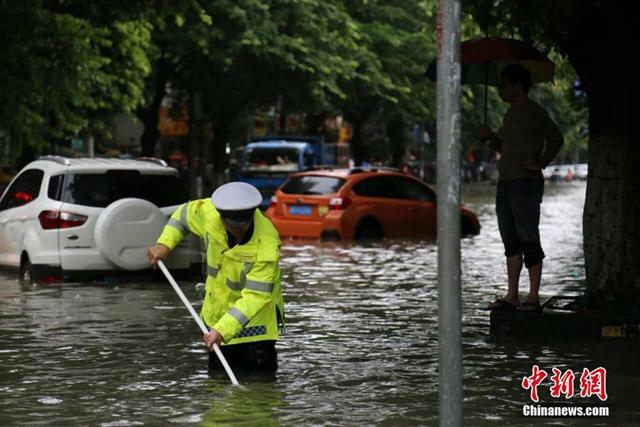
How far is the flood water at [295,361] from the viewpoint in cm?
947

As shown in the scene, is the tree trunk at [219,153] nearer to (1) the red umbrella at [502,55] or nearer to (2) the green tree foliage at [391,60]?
(2) the green tree foliage at [391,60]

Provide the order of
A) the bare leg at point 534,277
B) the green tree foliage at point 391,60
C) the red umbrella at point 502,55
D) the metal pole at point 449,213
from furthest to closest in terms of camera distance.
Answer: the green tree foliage at point 391,60
the red umbrella at point 502,55
the bare leg at point 534,277
the metal pole at point 449,213

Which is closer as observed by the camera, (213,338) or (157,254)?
(213,338)

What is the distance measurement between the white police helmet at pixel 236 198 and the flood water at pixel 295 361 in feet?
4.05

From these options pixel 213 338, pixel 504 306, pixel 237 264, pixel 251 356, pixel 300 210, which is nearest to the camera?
pixel 213 338

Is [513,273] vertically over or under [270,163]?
under

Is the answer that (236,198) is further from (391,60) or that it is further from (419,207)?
(391,60)

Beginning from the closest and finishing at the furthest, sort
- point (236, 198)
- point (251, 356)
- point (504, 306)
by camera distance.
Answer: point (236, 198) → point (251, 356) → point (504, 306)

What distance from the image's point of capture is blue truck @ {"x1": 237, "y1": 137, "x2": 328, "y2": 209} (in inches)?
1578

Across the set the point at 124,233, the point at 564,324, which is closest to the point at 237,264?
the point at 564,324

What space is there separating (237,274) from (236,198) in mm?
568

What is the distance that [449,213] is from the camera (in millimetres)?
6027

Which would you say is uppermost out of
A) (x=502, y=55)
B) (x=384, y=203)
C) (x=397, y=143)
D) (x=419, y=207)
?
(x=502, y=55)

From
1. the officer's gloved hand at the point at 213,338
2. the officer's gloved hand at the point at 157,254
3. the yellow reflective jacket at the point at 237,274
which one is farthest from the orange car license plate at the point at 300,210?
the officer's gloved hand at the point at 213,338
